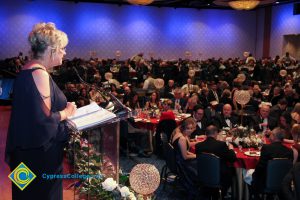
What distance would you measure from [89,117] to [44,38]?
0.44 m

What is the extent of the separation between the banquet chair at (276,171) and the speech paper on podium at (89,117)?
282 centimetres

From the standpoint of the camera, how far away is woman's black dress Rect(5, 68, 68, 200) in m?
1.86

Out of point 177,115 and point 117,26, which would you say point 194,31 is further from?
point 177,115

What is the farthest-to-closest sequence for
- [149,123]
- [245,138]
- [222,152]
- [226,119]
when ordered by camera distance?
[149,123]
[226,119]
[245,138]
[222,152]

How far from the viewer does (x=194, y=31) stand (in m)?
23.3

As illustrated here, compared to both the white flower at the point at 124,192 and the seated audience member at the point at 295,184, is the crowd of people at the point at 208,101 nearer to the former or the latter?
the white flower at the point at 124,192

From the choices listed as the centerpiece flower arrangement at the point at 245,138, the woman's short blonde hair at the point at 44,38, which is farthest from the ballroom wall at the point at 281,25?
the woman's short blonde hair at the point at 44,38

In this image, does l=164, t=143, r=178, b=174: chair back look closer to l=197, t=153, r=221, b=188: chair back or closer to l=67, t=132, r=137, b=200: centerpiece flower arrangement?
l=197, t=153, r=221, b=188: chair back

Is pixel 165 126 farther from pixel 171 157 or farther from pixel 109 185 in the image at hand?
pixel 109 185

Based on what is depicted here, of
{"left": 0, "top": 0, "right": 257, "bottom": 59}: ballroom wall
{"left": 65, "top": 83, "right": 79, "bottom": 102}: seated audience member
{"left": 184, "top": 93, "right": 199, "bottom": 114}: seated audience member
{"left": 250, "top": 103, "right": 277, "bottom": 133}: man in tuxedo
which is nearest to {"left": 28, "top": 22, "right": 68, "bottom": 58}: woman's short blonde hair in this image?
{"left": 250, "top": 103, "right": 277, "bottom": 133}: man in tuxedo

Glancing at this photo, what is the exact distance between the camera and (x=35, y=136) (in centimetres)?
187

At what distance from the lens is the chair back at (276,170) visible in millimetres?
4336

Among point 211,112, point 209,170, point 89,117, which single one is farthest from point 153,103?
point 89,117

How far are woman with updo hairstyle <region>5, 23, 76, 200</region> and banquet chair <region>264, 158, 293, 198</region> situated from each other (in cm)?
298
